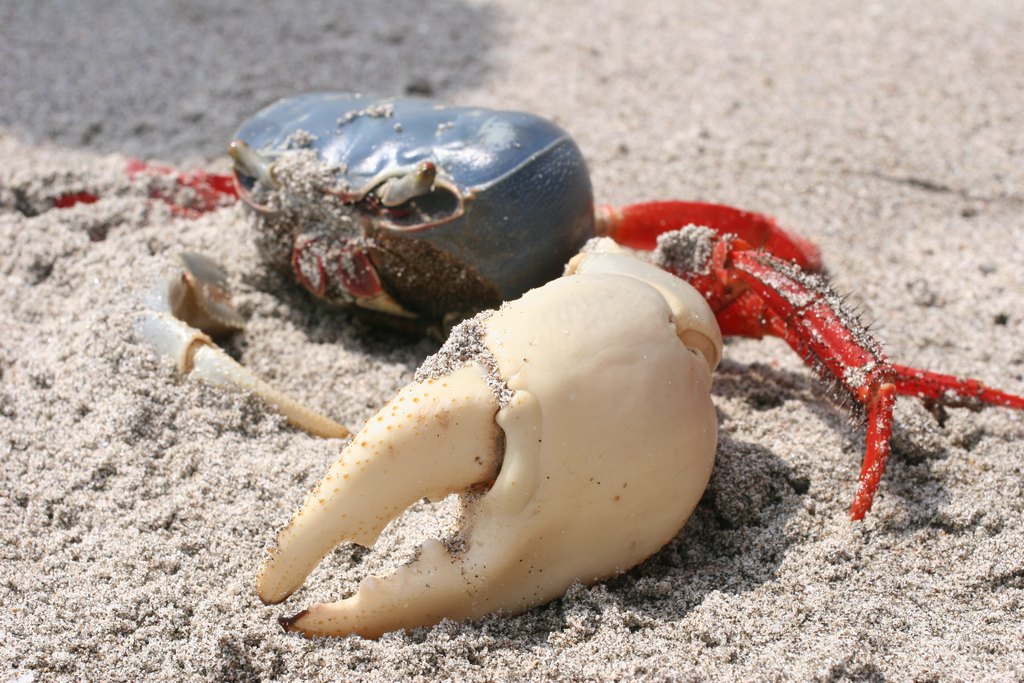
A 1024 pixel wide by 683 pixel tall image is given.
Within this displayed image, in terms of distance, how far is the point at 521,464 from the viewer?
1.67 m

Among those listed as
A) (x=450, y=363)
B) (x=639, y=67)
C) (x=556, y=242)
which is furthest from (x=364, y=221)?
(x=639, y=67)

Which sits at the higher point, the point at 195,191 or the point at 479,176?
the point at 479,176

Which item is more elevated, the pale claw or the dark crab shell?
the dark crab shell

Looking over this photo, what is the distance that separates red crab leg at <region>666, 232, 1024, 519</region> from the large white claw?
1.24ft

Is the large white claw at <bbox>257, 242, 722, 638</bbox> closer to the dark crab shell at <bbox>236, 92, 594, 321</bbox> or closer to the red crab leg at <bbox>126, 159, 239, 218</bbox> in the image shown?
the dark crab shell at <bbox>236, 92, 594, 321</bbox>

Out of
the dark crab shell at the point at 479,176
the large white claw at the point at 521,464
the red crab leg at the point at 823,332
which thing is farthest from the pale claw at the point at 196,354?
the red crab leg at the point at 823,332

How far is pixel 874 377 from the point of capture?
199cm

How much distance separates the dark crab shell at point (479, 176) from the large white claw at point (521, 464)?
1.64ft

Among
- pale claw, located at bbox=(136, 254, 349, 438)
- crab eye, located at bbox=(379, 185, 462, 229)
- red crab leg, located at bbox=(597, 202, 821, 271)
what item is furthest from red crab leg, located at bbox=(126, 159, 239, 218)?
red crab leg, located at bbox=(597, 202, 821, 271)

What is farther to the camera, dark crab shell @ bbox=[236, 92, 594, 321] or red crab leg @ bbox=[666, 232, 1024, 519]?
dark crab shell @ bbox=[236, 92, 594, 321]

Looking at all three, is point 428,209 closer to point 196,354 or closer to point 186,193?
point 196,354

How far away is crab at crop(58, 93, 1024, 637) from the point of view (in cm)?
167

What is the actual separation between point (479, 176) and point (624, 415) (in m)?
0.76

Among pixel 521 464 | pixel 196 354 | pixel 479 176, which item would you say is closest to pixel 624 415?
pixel 521 464
